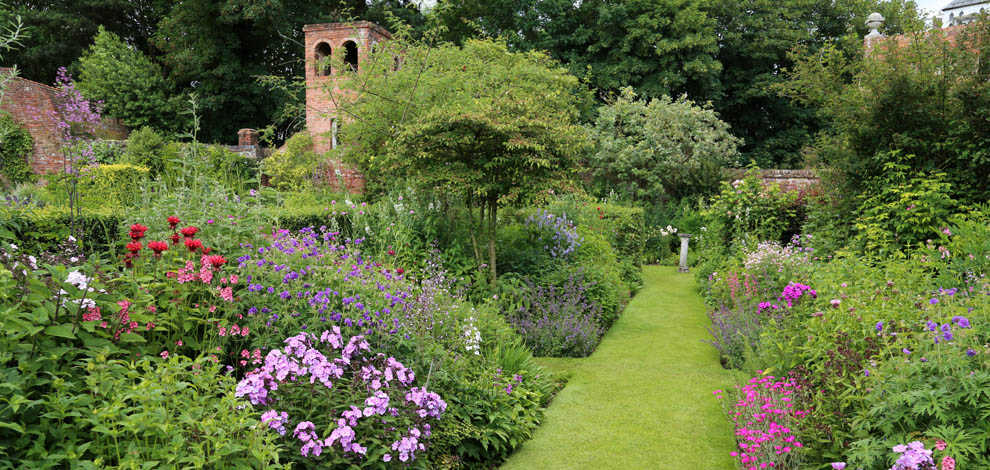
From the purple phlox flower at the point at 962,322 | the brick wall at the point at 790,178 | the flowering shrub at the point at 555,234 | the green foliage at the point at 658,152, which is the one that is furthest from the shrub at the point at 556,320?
the green foliage at the point at 658,152

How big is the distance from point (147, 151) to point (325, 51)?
18.2 feet

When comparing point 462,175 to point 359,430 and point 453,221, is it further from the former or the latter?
point 359,430

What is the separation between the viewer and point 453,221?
25.7ft

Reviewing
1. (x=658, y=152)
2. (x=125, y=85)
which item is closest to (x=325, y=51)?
(x=658, y=152)

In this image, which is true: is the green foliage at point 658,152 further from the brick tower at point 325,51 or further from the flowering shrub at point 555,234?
the flowering shrub at point 555,234

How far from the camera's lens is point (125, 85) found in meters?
21.7

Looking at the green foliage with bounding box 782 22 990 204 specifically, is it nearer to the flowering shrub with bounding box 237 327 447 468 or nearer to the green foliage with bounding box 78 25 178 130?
the flowering shrub with bounding box 237 327 447 468

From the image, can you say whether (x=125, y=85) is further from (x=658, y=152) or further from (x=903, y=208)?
(x=903, y=208)

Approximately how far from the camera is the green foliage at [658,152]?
55.4 feet

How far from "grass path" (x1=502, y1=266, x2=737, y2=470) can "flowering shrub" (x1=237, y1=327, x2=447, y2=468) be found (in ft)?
3.26

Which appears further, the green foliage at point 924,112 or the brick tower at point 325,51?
the brick tower at point 325,51

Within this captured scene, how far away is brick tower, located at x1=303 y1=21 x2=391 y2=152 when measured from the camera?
13.9 m

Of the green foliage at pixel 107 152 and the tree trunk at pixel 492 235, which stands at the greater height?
the green foliage at pixel 107 152

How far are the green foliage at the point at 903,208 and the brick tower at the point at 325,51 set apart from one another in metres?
9.95
